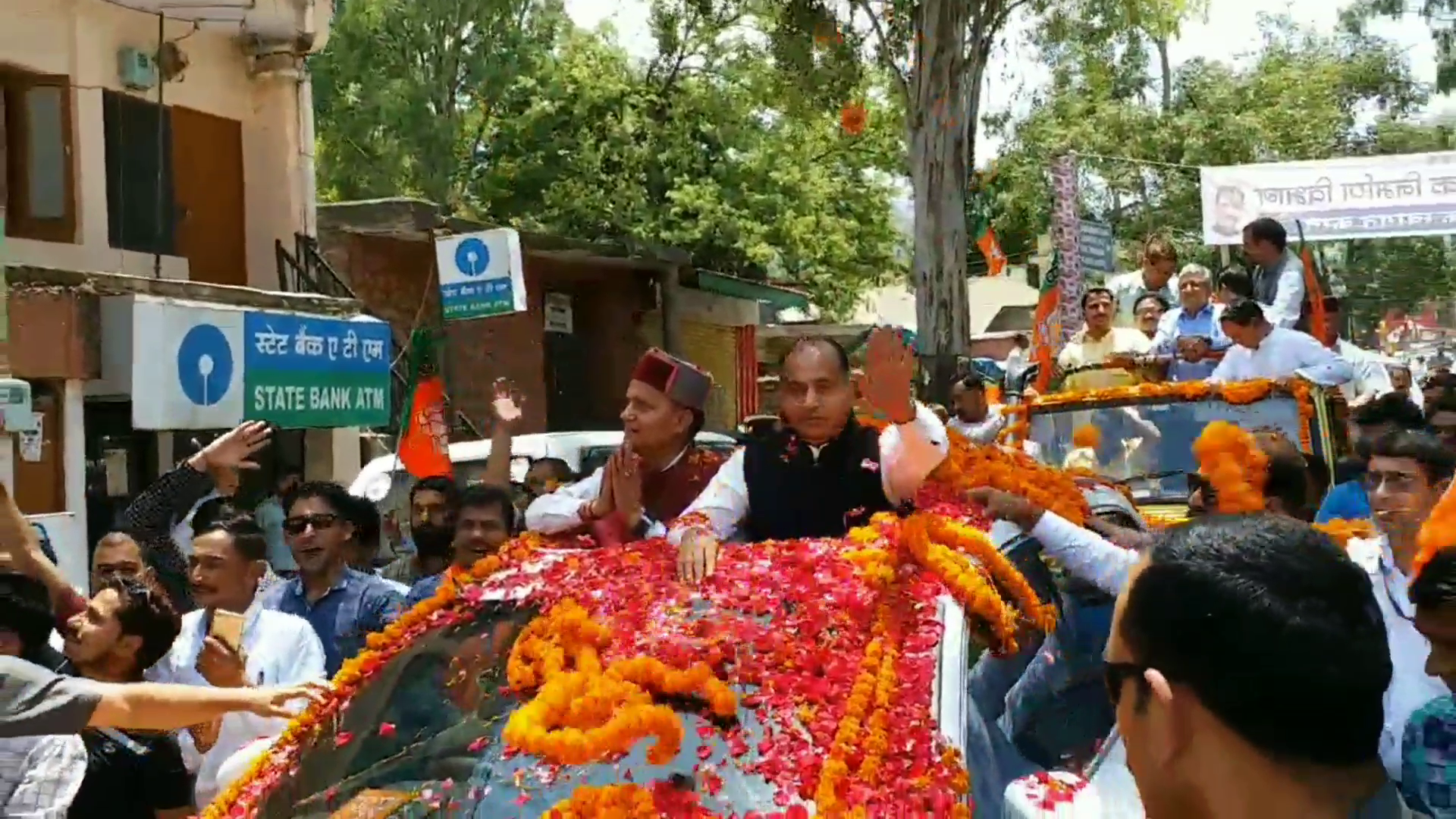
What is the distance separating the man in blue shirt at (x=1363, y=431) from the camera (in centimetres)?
629

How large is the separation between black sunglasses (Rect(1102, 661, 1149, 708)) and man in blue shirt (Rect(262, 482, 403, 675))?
4.10m

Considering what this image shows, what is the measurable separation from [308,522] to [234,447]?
0.87 meters

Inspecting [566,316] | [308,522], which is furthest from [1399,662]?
[566,316]

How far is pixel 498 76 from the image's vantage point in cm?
2512

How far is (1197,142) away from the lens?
1200 inches

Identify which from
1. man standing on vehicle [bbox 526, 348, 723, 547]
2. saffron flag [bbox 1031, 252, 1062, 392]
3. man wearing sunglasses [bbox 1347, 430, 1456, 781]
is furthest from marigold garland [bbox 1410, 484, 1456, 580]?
saffron flag [bbox 1031, 252, 1062, 392]

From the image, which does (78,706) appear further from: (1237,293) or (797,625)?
(1237,293)

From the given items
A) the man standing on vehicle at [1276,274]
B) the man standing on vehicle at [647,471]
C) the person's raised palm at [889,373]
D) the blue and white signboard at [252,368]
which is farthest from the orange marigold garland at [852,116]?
the person's raised palm at [889,373]

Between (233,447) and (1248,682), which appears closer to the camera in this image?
(1248,682)

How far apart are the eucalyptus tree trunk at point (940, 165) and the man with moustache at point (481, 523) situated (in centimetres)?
910

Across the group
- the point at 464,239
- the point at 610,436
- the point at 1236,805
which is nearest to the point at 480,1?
the point at 464,239

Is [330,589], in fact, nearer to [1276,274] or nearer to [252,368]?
[1276,274]

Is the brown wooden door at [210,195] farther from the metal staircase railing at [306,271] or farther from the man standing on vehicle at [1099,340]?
the man standing on vehicle at [1099,340]

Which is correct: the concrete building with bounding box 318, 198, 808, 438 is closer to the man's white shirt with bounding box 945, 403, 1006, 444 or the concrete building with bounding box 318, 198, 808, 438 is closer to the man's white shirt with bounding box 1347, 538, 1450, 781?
the man's white shirt with bounding box 945, 403, 1006, 444
